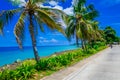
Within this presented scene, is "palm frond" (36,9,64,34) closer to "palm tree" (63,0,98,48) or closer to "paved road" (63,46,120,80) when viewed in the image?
"paved road" (63,46,120,80)

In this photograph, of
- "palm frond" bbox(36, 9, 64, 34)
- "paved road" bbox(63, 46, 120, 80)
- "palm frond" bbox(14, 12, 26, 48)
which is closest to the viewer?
"paved road" bbox(63, 46, 120, 80)

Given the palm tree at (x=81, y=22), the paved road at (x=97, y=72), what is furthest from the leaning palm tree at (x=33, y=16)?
the palm tree at (x=81, y=22)

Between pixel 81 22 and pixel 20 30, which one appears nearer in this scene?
pixel 20 30

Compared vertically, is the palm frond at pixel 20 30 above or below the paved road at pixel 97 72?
above

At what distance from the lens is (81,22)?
36094 millimetres

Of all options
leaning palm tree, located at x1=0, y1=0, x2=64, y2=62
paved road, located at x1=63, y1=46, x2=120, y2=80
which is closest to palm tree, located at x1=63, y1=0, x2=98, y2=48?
paved road, located at x1=63, y1=46, x2=120, y2=80

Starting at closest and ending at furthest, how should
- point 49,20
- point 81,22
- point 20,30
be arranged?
1. point 20,30
2. point 49,20
3. point 81,22

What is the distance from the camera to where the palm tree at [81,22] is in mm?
35188

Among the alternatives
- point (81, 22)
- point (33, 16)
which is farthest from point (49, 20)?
point (81, 22)

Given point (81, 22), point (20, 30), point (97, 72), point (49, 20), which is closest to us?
point (20, 30)

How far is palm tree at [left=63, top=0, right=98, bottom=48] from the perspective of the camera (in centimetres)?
3519

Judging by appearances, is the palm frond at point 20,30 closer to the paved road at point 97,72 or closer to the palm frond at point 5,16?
the palm frond at point 5,16

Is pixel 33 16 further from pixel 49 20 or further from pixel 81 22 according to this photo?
pixel 81 22

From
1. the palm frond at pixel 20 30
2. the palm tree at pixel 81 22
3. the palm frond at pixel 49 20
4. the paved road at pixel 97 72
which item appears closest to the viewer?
the paved road at pixel 97 72
